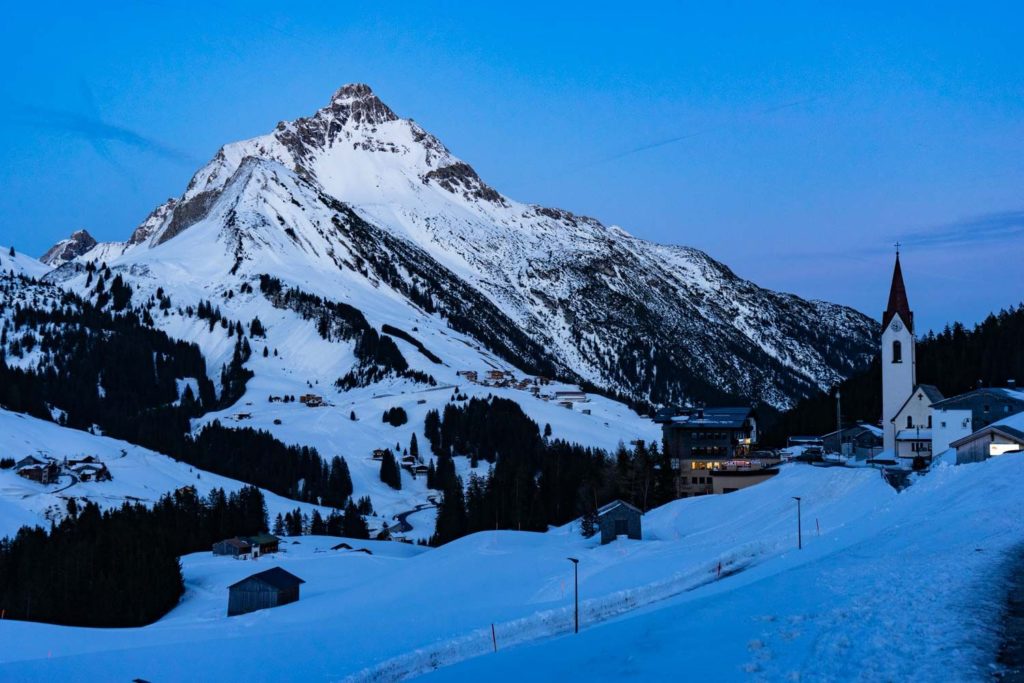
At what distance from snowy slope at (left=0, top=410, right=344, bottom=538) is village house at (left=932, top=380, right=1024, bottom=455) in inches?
2974

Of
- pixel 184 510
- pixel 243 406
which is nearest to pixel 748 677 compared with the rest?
pixel 184 510

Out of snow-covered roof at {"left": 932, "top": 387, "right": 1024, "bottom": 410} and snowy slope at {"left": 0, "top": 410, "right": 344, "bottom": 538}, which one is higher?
snow-covered roof at {"left": 932, "top": 387, "right": 1024, "bottom": 410}

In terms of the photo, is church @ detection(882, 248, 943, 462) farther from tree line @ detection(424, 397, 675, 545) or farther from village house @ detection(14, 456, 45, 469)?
village house @ detection(14, 456, 45, 469)

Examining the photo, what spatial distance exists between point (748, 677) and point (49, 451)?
421 feet

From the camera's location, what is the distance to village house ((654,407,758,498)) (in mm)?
100688

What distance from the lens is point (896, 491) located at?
186 ft

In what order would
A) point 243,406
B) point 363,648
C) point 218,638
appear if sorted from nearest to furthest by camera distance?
point 363,648
point 218,638
point 243,406

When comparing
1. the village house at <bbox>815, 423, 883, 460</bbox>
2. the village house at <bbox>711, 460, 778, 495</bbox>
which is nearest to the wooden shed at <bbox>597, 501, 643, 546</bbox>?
the village house at <bbox>711, 460, 778, 495</bbox>

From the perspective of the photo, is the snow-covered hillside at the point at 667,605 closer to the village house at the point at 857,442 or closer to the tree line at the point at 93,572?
the tree line at the point at 93,572

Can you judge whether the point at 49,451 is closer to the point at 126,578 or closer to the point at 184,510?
the point at 184,510

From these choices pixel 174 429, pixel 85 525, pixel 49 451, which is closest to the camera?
pixel 85 525

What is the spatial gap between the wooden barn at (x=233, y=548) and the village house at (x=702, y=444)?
4352cm

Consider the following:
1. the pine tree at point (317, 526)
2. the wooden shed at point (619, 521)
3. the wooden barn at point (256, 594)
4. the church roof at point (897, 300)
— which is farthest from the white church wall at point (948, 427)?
the pine tree at point (317, 526)

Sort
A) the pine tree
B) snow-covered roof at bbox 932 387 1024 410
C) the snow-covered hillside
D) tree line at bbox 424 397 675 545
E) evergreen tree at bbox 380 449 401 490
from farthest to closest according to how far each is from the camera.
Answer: evergreen tree at bbox 380 449 401 490 → the pine tree → tree line at bbox 424 397 675 545 → snow-covered roof at bbox 932 387 1024 410 → the snow-covered hillside
